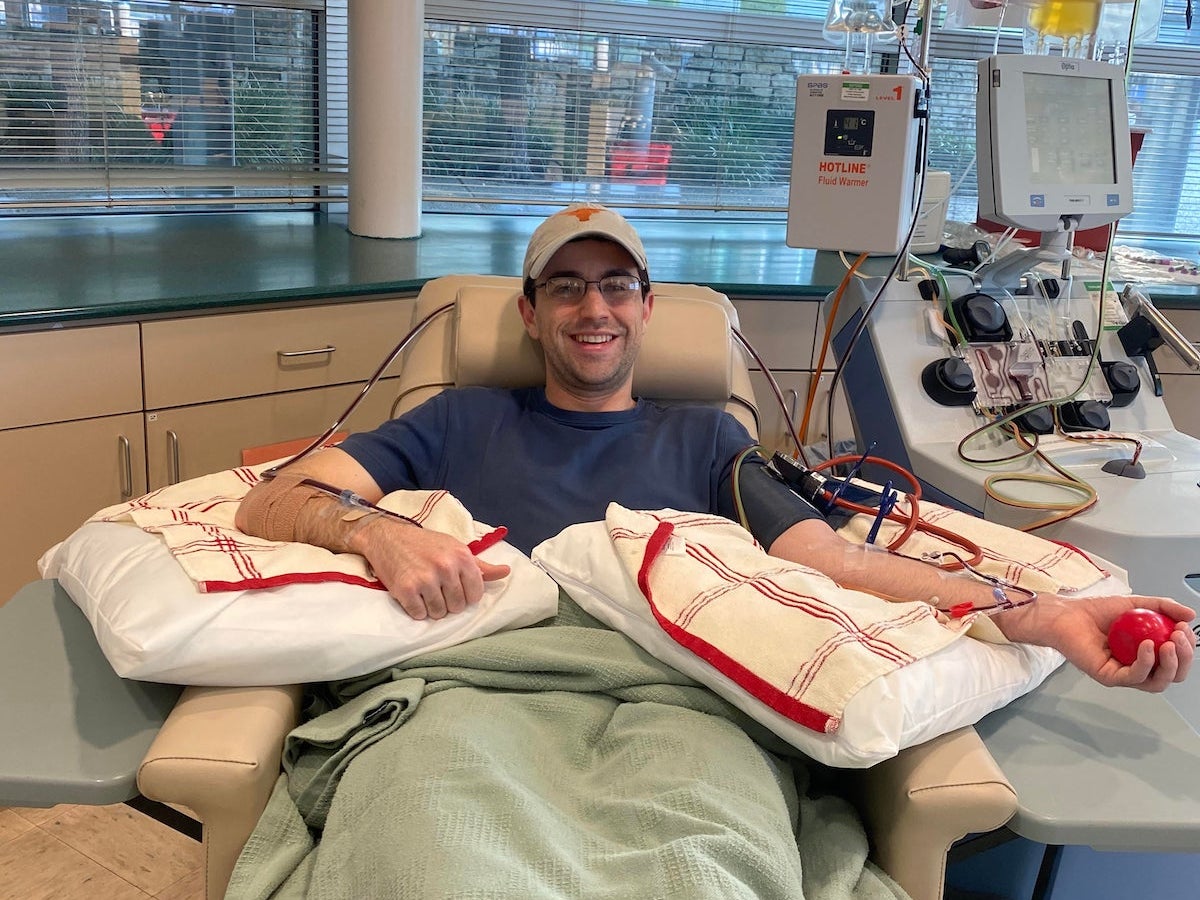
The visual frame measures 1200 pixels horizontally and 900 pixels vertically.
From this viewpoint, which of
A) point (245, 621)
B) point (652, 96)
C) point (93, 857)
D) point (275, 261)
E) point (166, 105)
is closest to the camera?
point (245, 621)

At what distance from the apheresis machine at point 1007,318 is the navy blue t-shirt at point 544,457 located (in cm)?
43

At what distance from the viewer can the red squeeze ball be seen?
123cm

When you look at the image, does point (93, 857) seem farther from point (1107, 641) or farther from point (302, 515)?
point (1107, 641)

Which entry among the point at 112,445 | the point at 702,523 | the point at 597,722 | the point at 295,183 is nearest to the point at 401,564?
the point at 597,722

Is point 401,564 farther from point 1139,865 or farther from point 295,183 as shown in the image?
point 295,183

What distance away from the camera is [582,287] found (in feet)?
5.82

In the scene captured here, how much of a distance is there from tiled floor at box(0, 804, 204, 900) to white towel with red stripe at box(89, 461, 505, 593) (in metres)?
0.64

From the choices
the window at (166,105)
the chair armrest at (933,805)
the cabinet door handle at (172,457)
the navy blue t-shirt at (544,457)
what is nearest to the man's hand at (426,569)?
the navy blue t-shirt at (544,457)

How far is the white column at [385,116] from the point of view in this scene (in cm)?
271

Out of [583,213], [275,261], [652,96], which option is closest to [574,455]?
[583,213]

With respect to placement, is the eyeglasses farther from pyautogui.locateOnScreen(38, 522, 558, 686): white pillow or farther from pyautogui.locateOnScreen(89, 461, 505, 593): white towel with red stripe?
pyautogui.locateOnScreen(38, 522, 558, 686): white pillow

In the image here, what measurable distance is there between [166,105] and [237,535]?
2.02 m

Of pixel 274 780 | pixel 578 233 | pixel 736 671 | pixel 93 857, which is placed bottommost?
pixel 93 857

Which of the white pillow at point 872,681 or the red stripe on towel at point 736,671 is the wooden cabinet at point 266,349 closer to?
the white pillow at point 872,681
